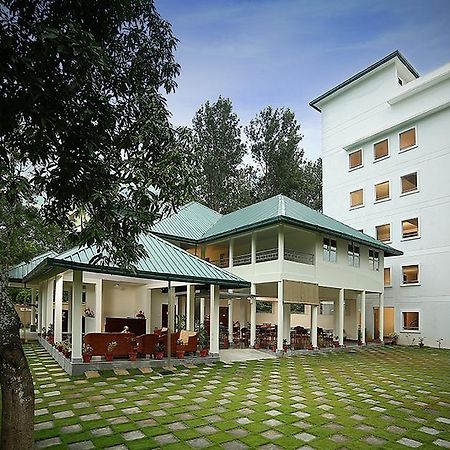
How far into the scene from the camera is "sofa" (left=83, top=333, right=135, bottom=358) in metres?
11.6

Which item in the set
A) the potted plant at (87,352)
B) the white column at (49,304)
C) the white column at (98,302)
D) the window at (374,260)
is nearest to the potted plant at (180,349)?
the potted plant at (87,352)

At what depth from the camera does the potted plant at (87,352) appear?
11.2 m

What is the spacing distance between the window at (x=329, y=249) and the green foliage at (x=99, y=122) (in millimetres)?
14416

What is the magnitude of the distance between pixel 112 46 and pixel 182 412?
20.5ft

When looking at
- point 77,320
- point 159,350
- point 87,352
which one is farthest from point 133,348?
point 77,320

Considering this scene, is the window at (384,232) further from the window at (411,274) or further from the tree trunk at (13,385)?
the tree trunk at (13,385)

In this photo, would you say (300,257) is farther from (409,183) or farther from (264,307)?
(264,307)

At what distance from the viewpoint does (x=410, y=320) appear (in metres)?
24.2

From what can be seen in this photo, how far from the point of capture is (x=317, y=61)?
927 cm

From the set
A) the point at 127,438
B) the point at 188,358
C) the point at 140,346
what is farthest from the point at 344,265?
the point at 127,438

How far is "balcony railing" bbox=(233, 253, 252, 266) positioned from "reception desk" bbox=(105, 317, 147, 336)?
5468 millimetres

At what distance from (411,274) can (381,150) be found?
26.5 feet

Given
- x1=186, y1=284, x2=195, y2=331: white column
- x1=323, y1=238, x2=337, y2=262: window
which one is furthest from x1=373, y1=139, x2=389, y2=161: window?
x1=186, y1=284, x2=195, y2=331: white column

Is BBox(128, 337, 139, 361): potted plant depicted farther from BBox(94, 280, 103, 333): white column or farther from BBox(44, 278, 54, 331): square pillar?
BBox(44, 278, 54, 331): square pillar
